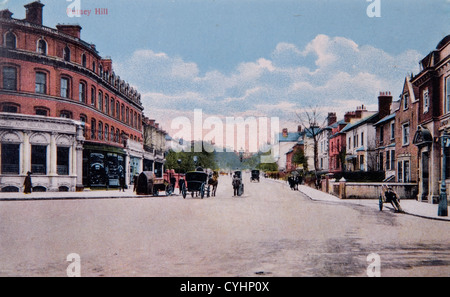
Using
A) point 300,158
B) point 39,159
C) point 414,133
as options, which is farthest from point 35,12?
point 300,158

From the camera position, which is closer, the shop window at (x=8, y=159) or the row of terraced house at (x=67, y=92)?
the row of terraced house at (x=67, y=92)

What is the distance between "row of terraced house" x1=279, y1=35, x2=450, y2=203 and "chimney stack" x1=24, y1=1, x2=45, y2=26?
17.3ft

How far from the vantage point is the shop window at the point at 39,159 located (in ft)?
76.7

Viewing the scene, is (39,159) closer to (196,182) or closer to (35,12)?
(196,182)

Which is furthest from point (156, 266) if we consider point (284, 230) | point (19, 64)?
point (19, 64)

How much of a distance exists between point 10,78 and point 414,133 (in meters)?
21.1

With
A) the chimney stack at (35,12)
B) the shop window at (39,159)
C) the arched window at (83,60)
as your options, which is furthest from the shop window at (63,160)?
the chimney stack at (35,12)

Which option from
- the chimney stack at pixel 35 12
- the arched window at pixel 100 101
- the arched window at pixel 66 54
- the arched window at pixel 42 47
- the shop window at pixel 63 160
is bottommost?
the shop window at pixel 63 160

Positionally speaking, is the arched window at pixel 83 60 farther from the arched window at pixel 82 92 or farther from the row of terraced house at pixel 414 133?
the row of terraced house at pixel 414 133

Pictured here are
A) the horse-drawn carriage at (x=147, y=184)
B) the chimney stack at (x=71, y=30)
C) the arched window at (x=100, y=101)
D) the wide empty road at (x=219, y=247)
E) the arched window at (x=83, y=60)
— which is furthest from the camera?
the horse-drawn carriage at (x=147, y=184)

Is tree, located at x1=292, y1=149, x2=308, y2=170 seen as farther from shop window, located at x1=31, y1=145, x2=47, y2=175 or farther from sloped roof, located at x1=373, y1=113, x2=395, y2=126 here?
shop window, located at x1=31, y1=145, x2=47, y2=175

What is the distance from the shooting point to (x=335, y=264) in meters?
6.24

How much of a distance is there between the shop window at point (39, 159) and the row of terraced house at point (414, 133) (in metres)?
14.9

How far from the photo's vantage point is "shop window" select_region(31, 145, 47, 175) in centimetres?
2338
